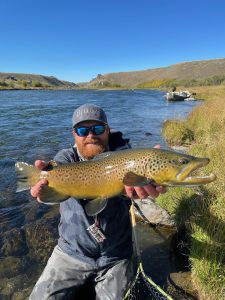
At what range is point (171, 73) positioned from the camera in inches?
6260

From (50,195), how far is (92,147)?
0.77 meters

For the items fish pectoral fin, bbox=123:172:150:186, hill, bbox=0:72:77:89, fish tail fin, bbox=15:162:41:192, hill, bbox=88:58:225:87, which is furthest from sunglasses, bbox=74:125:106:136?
hill, bbox=88:58:225:87

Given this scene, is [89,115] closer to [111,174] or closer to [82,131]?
[82,131]

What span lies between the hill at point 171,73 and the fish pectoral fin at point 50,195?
131m

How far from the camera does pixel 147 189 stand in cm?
303

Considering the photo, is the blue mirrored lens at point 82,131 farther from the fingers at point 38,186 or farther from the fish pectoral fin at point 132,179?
the fish pectoral fin at point 132,179

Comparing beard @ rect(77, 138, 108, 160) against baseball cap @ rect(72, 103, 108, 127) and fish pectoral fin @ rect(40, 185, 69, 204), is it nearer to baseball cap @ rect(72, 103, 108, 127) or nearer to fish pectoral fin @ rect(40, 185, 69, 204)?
baseball cap @ rect(72, 103, 108, 127)

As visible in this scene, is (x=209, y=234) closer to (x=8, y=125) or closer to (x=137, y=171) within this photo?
(x=137, y=171)

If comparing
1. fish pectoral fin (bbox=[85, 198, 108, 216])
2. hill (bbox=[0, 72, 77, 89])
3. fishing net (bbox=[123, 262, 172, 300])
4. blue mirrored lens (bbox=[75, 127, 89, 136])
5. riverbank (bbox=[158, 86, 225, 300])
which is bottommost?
hill (bbox=[0, 72, 77, 89])

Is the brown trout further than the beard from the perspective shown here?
No

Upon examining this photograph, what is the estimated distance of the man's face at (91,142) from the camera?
3.79 metres

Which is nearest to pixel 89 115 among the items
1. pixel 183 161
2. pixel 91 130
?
pixel 91 130

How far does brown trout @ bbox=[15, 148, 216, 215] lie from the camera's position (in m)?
2.89

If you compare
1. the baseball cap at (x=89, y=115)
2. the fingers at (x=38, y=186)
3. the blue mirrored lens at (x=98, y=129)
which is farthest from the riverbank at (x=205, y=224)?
the fingers at (x=38, y=186)
